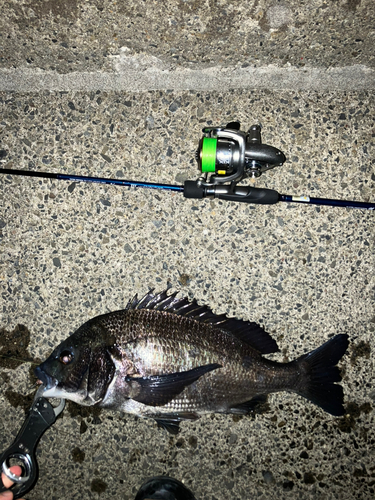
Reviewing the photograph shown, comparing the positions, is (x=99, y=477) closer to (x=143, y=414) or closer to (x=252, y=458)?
(x=143, y=414)

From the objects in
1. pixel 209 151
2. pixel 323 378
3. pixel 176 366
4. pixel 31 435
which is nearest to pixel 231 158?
pixel 209 151

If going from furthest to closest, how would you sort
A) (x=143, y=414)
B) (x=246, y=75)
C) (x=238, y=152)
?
(x=246, y=75), (x=143, y=414), (x=238, y=152)

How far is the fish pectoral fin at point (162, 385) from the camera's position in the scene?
74.0 inches

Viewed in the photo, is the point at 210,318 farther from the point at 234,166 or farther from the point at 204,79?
the point at 204,79

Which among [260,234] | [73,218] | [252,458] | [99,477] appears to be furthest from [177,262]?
[99,477]

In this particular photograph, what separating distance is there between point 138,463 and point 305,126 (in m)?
2.38

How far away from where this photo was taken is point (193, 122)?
7.37 feet

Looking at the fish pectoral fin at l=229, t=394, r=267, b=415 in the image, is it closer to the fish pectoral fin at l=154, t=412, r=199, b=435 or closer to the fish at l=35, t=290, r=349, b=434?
the fish at l=35, t=290, r=349, b=434

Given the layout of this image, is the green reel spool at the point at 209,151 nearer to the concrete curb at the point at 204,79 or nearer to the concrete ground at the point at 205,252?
the concrete ground at the point at 205,252

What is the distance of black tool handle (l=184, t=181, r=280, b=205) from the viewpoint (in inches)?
77.9

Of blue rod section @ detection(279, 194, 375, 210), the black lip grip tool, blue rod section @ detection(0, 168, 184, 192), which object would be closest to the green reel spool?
blue rod section @ detection(0, 168, 184, 192)

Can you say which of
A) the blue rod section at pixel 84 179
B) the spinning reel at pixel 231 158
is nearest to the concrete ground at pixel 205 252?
the blue rod section at pixel 84 179

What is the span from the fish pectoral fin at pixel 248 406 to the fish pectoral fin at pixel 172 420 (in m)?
0.23

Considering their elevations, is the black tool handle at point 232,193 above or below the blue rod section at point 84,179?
below
